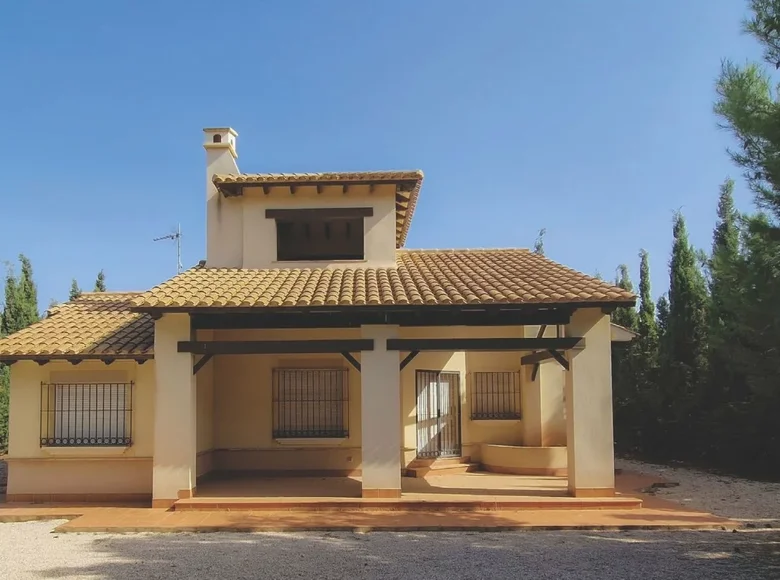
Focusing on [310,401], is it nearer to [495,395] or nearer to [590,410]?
[495,395]

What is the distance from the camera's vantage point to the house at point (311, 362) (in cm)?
1141

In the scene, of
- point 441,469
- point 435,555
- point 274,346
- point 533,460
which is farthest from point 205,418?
point 533,460

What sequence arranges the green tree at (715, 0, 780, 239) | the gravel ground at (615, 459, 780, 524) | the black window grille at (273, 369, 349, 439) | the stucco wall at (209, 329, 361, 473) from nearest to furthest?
the green tree at (715, 0, 780, 239) < the gravel ground at (615, 459, 780, 524) < the stucco wall at (209, 329, 361, 473) < the black window grille at (273, 369, 349, 439)

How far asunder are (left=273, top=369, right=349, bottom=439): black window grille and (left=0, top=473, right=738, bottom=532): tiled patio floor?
7.97 feet

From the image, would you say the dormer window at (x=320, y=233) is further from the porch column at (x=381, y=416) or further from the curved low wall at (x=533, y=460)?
the curved low wall at (x=533, y=460)

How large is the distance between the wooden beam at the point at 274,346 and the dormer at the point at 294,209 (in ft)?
10.6

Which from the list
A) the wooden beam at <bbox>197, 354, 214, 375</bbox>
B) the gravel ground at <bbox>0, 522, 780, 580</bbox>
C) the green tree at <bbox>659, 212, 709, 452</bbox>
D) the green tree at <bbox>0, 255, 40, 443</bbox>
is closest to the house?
the wooden beam at <bbox>197, 354, 214, 375</bbox>

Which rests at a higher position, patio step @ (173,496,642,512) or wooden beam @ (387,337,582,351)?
wooden beam @ (387,337,582,351)

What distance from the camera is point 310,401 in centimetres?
1452

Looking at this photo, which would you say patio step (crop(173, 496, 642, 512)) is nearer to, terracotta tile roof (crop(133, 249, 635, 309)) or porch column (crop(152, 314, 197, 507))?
porch column (crop(152, 314, 197, 507))

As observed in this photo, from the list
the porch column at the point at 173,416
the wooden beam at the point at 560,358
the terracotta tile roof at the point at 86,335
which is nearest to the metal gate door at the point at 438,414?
the wooden beam at the point at 560,358

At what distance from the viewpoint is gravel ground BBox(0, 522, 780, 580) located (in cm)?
766

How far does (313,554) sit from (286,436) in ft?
19.6

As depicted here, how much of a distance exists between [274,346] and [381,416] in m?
2.22
